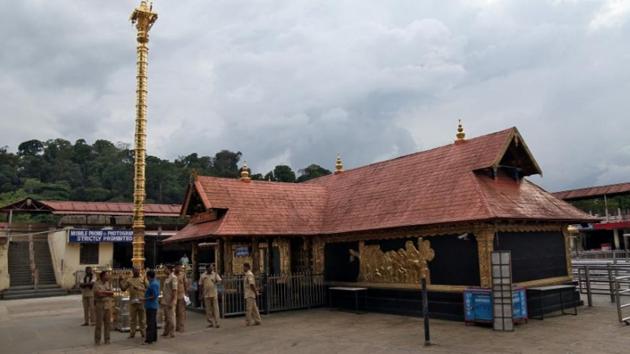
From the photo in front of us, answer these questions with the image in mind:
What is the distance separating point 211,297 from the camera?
1456cm

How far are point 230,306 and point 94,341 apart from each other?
15.9 ft

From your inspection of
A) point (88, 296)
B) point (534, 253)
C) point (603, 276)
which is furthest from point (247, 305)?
point (603, 276)

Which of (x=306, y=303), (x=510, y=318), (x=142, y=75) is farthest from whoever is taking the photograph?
(x=142, y=75)

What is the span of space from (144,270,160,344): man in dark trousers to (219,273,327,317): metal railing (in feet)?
12.2

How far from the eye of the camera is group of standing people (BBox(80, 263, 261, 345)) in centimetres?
1223

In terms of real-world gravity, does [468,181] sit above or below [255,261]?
above

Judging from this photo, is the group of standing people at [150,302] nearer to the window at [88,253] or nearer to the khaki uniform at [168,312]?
the khaki uniform at [168,312]

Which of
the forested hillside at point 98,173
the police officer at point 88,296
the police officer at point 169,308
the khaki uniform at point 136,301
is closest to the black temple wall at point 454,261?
the police officer at point 169,308

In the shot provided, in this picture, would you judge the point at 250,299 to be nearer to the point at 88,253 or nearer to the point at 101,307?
the point at 101,307

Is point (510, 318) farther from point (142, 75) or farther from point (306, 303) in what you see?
point (142, 75)

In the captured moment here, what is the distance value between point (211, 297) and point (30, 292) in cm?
1804

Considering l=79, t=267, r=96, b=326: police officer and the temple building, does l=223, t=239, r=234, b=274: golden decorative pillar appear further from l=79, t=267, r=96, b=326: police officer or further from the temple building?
l=79, t=267, r=96, b=326: police officer

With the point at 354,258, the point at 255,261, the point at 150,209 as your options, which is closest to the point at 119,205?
the point at 150,209

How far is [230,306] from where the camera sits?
16500mm
